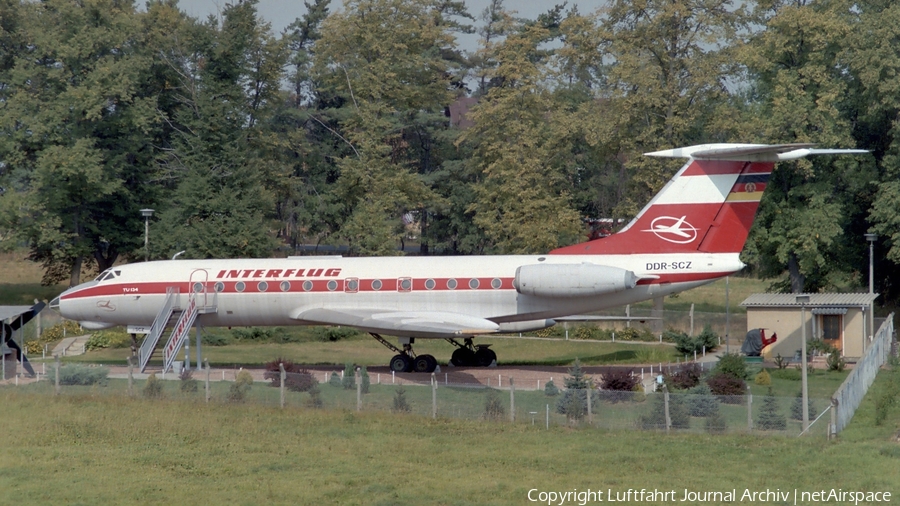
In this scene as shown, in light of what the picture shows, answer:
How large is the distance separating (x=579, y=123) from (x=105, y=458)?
32160 mm

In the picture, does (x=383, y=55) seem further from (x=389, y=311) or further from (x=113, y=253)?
(x=389, y=311)

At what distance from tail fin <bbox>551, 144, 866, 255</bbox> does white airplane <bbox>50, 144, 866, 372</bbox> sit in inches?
1.1

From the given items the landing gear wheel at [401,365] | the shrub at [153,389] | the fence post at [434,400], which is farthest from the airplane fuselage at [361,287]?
the fence post at [434,400]

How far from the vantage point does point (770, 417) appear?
2030 cm

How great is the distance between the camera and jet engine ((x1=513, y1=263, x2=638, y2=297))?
28922 millimetres

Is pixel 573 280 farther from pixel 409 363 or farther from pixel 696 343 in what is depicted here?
pixel 696 343

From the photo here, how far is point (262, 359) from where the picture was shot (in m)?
35.7

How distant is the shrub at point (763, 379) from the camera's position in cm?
2889

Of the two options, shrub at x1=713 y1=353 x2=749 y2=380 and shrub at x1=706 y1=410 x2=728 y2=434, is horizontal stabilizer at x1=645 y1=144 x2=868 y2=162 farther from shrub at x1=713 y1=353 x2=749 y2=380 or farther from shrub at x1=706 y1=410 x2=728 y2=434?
shrub at x1=706 y1=410 x2=728 y2=434

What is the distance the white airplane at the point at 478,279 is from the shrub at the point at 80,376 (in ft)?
21.6

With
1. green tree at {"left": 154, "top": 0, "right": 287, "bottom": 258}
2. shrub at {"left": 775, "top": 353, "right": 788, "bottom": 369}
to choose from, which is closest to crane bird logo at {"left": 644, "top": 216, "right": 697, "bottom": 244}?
shrub at {"left": 775, "top": 353, "right": 788, "bottom": 369}

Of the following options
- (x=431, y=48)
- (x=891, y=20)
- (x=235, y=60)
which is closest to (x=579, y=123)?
(x=891, y=20)

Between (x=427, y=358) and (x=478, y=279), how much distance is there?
296 cm

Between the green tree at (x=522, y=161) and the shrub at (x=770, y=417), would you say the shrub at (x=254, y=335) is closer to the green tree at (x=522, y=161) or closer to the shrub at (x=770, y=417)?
the green tree at (x=522, y=161)
